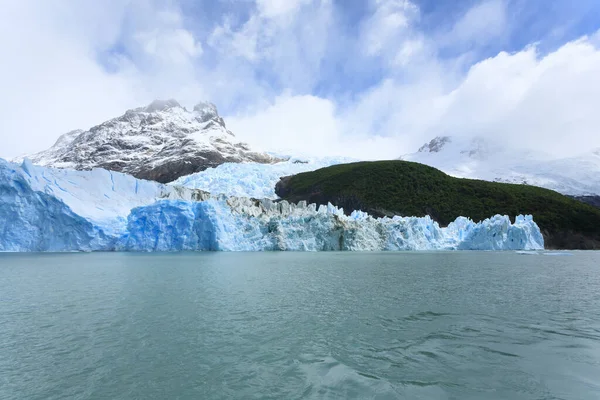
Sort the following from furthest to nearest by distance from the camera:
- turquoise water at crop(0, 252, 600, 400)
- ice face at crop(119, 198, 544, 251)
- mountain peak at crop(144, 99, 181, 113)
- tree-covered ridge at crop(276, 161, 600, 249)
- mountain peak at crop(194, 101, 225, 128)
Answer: mountain peak at crop(194, 101, 225, 128)
mountain peak at crop(144, 99, 181, 113)
tree-covered ridge at crop(276, 161, 600, 249)
ice face at crop(119, 198, 544, 251)
turquoise water at crop(0, 252, 600, 400)

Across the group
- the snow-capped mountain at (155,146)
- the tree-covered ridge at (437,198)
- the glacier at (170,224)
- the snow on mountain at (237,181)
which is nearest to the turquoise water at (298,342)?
the glacier at (170,224)

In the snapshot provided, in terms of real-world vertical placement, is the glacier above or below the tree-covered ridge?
below

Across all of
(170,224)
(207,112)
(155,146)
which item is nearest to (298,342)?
(170,224)

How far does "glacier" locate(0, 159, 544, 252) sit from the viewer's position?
96.1 feet

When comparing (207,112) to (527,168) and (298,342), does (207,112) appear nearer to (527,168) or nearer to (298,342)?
(527,168)

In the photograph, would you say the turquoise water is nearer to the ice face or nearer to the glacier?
the glacier

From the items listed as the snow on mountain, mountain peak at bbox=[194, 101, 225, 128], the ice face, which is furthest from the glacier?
mountain peak at bbox=[194, 101, 225, 128]

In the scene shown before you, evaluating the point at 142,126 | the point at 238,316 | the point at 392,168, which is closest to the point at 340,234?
the point at 238,316

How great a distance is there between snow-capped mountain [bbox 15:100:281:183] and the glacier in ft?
248

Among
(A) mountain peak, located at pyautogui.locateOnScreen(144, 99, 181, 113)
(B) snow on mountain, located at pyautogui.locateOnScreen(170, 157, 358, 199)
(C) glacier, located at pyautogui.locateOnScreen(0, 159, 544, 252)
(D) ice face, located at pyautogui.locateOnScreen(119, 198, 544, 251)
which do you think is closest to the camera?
(C) glacier, located at pyautogui.locateOnScreen(0, 159, 544, 252)

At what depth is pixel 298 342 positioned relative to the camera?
6.54 meters

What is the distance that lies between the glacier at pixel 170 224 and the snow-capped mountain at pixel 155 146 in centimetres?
7549

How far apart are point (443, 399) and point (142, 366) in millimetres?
4117

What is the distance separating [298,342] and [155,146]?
141 m
